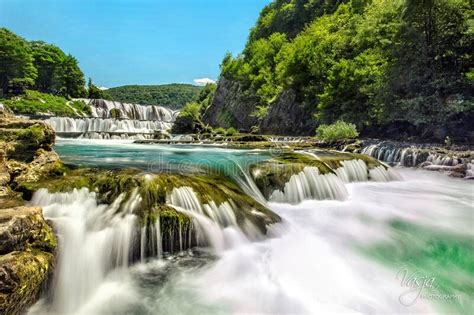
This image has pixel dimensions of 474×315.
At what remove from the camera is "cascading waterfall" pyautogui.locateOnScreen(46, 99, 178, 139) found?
2620cm

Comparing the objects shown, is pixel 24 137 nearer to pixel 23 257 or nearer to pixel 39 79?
pixel 23 257

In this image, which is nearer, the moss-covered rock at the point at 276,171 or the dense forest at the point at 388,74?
the moss-covered rock at the point at 276,171

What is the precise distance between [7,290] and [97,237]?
174 cm

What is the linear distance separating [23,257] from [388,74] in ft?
72.1

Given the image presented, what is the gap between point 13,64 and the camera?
182 ft

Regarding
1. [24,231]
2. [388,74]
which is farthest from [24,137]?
[388,74]

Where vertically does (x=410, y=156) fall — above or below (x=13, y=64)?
below

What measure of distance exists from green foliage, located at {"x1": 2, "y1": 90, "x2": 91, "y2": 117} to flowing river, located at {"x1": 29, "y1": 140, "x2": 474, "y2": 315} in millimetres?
50297

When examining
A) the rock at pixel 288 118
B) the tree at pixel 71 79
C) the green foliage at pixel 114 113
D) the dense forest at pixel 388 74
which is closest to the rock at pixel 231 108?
the dense forest at pixel 388 74

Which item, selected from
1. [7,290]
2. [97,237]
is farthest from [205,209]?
[7,290]

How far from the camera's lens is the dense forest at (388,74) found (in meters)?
17.0

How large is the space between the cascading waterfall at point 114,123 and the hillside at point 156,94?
95.7m

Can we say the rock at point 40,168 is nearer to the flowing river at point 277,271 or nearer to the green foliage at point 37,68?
the flowing river at point 277,271

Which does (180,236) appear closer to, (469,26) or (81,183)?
(81,183)
